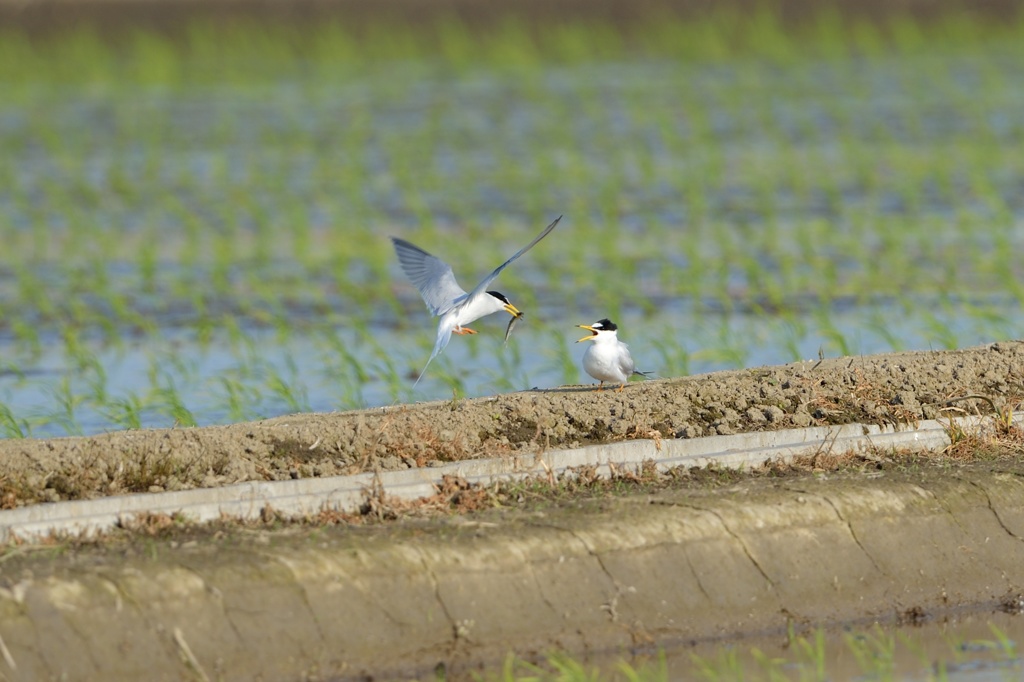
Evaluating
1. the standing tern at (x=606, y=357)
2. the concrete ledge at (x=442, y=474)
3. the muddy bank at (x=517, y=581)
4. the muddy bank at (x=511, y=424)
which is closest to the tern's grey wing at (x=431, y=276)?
the muddy bank at (x=511, y=424)

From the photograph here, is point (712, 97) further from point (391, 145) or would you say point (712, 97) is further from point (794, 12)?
point (794, 12)

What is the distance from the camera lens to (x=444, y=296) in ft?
23.1

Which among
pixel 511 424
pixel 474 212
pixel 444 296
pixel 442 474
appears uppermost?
pixel 474 212

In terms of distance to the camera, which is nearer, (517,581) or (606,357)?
(517,581)

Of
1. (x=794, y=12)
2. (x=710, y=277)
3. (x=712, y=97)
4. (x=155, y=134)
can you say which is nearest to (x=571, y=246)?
(x=710, y=277)

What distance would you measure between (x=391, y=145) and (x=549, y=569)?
46.5ft

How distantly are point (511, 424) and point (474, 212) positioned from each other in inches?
335

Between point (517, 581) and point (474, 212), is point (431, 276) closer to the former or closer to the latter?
point (517, 581)

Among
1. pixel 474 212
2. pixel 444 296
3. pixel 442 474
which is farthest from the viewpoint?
pixel 474 212

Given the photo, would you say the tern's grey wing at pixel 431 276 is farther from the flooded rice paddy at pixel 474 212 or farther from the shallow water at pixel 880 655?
the shallow water at pixel 880 655

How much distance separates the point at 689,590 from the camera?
5.55m

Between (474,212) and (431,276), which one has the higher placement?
(474,212)

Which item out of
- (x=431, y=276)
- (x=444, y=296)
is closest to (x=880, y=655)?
(x=444, y=296)

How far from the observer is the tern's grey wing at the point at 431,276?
7.04 metres
